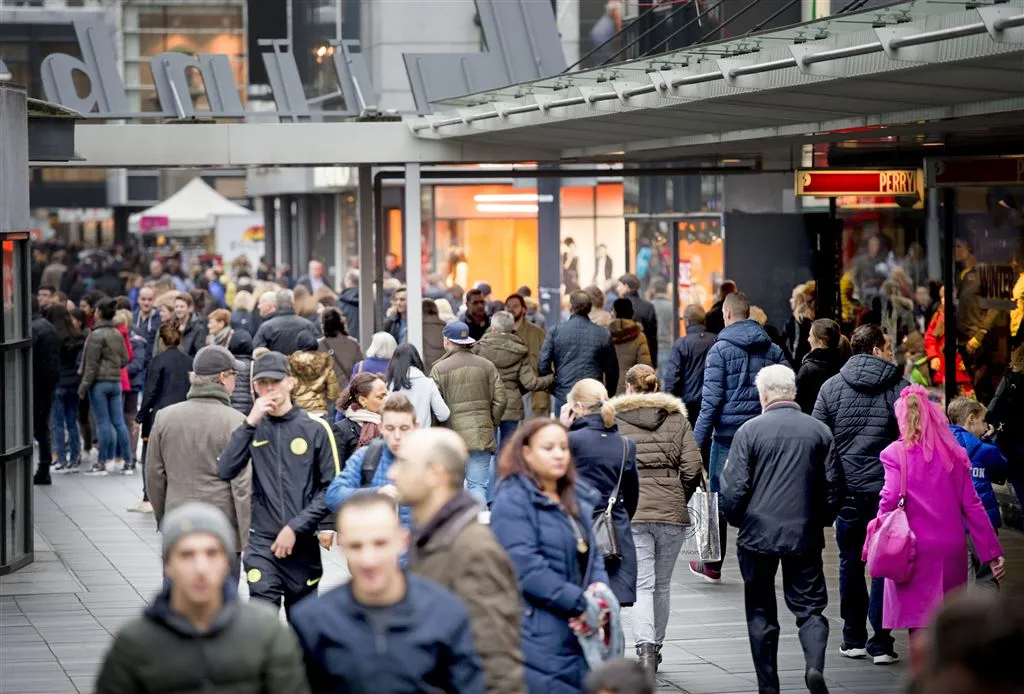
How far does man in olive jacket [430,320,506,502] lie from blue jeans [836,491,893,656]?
13.4 feet

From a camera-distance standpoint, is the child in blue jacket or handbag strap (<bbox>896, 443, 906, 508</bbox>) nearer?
handbag strap (<bbox>896, 443, 906, 508</bbox>)

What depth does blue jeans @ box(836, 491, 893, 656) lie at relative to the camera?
1045 cm

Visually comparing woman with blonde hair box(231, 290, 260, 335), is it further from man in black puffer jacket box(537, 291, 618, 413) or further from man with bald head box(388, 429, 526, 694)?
man with bald head box(388, 429, 526, 694)

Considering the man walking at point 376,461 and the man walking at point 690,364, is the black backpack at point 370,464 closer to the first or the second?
the man walking at point 376,461

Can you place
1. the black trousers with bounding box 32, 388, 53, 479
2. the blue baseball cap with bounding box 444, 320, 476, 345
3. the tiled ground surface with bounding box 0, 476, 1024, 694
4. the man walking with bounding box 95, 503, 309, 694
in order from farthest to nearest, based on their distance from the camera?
1. the black trousers with bounding box 32, 388, 53, 479
2. the blue baseball cap with bounding box 444, 320, 476, 345
3. the tiled ground surface with bounding box 0, 476, 1024, 694
4. the man walking with bounding box 95, 503, 309, 694

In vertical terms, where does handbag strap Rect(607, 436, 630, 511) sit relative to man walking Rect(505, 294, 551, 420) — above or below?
below

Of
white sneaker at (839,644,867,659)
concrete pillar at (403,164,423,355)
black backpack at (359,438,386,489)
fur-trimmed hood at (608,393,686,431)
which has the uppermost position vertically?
concrete pillar at (403,164,423,355)

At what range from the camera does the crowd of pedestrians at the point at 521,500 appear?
506cm

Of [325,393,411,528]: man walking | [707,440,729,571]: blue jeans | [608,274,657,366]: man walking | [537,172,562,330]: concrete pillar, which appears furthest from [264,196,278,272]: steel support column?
[325,393,411,528]: man walking

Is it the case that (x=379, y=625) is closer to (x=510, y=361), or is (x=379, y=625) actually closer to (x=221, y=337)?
(x=510, y=361)

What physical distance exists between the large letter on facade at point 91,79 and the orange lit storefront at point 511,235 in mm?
9948

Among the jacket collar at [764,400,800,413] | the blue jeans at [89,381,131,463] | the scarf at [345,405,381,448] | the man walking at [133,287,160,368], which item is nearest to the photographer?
the jacket collar at [764,400,800,413]

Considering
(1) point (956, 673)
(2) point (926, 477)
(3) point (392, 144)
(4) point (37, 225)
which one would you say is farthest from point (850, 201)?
(4) point (37, 225)

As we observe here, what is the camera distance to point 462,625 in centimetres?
516
